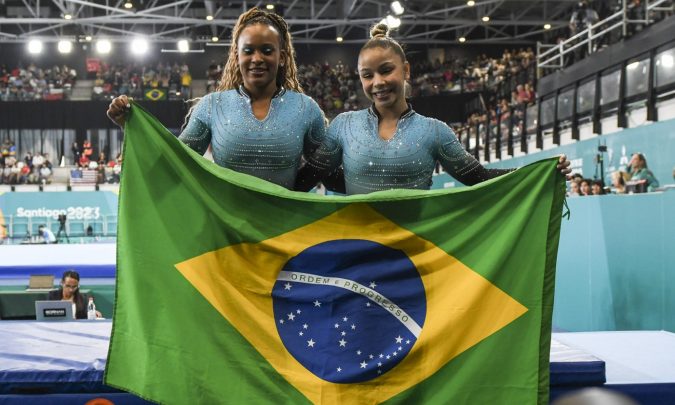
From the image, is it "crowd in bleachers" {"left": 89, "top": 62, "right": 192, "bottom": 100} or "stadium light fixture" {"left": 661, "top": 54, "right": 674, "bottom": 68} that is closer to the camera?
"stadium light fixture" {"left": 661, "top": 54, "right": 674, "bottom": 68}

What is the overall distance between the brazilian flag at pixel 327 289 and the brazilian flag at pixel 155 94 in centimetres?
2217

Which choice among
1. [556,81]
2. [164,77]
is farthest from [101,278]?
[164,77]

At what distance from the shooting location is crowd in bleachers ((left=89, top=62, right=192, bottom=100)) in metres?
24.1

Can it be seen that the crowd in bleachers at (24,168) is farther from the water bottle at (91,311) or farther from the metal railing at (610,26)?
the water bottle at (91,311)

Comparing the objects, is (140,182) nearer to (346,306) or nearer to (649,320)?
(346,306)

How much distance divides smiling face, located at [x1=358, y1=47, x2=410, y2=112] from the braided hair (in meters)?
0.41

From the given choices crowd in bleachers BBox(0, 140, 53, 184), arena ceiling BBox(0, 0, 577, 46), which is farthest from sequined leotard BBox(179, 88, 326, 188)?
crowd in bleachers BBox(0, 140, 53, 184)

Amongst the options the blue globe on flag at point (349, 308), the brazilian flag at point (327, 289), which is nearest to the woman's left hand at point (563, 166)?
the brazilian flag at point (327, 289)

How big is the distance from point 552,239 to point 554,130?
34.8ft

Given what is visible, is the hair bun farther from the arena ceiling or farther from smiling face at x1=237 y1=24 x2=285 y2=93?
the arena ceiling

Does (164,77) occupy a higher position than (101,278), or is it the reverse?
(164,77)

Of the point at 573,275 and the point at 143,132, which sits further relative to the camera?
the point at 573,275

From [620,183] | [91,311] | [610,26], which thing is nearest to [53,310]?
[91,311]

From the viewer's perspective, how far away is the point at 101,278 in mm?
6949
